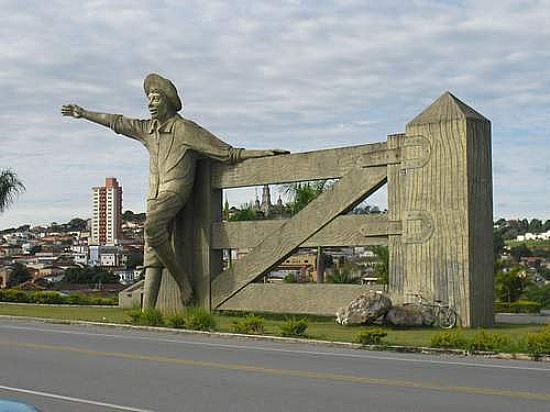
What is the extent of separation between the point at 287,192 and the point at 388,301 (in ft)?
70.7

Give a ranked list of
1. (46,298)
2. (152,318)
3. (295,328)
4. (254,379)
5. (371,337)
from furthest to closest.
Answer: (46,298)
(152,318)
(295,328)
(371,337)
(254,379)

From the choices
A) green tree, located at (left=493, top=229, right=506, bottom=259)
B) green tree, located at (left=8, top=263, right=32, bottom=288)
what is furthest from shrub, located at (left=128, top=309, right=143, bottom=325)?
green tree, located at (left=8, top=263, right=32, bottom=288)

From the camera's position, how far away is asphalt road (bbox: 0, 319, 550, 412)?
10.7 meters

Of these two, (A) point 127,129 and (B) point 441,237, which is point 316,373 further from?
(A) point 127,129

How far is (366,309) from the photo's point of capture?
76.0 ft

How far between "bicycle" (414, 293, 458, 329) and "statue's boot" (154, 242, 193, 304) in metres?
8.40

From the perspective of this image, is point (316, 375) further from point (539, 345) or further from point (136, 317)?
point (136, 317)

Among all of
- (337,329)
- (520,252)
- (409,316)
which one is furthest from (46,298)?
(520,252)

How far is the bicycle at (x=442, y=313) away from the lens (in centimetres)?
2288

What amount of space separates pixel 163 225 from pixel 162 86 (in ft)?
13.8

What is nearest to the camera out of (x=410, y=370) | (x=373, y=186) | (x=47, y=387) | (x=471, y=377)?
(x=47, y=387)

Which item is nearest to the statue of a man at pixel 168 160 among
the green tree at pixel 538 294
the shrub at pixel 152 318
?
the shrub at pixel 152 318

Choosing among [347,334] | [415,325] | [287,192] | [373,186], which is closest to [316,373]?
[347,334]

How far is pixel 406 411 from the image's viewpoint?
33.0 feet
